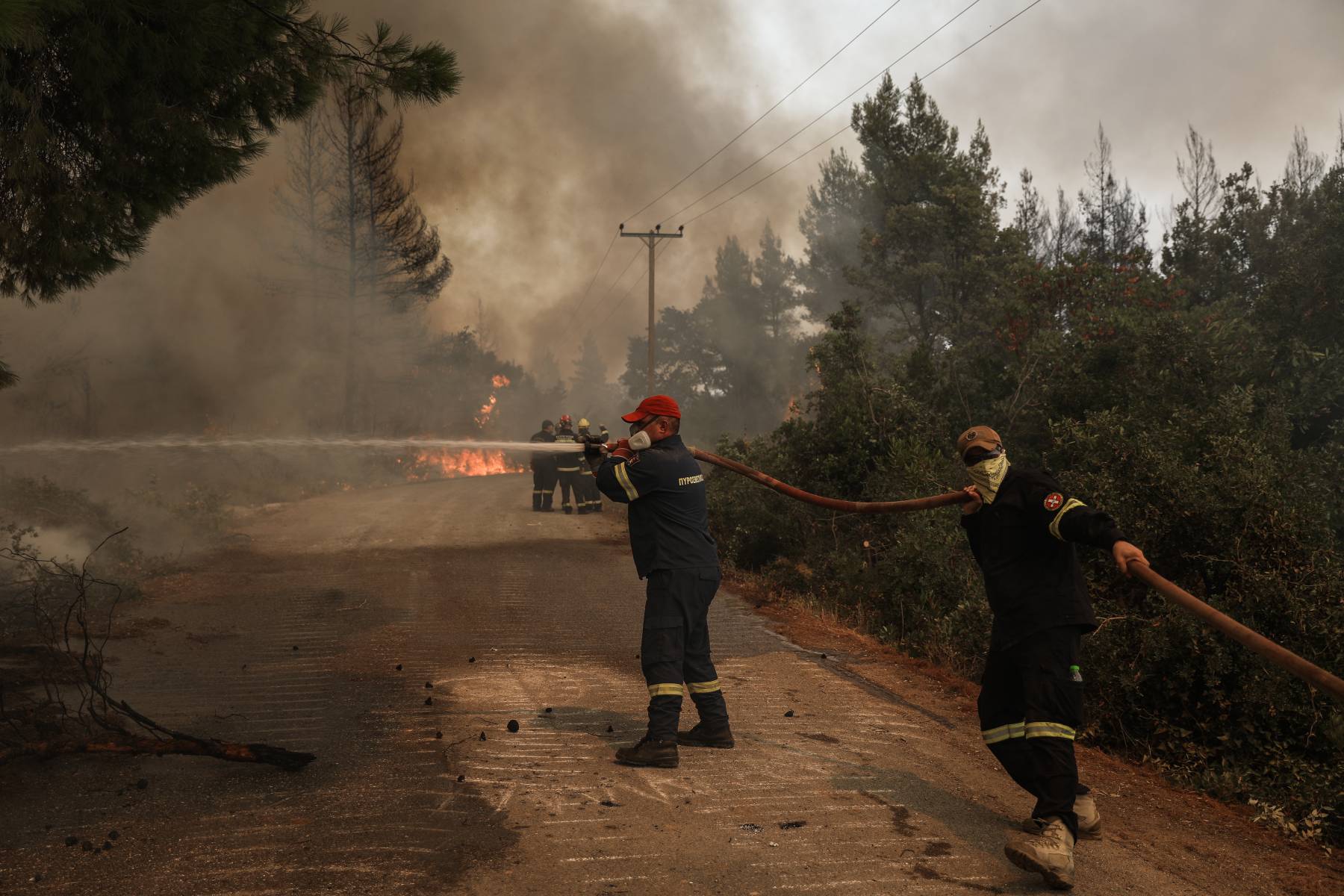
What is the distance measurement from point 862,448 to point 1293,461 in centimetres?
485

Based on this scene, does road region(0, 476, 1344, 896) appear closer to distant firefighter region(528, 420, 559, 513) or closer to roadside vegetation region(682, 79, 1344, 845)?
roadside vegetation region(682, 79, 1344, 845)

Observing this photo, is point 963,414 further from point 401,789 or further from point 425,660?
point 401,789

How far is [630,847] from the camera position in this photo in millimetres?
3770

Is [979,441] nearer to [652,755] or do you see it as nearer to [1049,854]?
[1049,854]

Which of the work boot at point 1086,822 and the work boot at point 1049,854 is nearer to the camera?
the work boot at point 1049,854

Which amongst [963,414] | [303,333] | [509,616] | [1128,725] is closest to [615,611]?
[509,616]

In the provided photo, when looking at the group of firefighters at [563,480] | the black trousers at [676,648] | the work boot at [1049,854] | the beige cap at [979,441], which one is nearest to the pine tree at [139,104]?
the black trousers at [676,648]

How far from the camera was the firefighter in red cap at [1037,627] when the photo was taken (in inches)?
148

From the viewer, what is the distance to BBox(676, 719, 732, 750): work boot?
5137mm

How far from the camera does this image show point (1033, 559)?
4.07 metres

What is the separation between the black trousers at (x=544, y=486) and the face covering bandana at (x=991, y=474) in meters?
14.3

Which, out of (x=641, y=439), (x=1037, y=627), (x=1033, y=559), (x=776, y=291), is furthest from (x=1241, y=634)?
(x=776, y=291)

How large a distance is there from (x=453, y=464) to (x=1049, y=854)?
32.8 metres

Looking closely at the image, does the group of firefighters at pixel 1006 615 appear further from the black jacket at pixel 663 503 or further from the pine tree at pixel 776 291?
the pine tree at pixel 776 291
